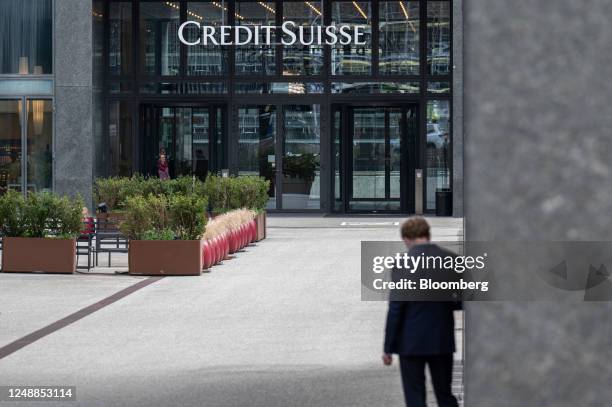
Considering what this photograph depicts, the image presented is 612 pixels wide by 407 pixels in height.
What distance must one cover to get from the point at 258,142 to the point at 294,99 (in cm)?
162

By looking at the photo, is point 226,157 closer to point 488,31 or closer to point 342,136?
point 342,136

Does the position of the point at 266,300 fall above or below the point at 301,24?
below

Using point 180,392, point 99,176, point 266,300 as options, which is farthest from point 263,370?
point 99,176

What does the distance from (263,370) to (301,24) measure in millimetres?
26075

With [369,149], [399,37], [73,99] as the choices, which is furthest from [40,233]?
[399,37]

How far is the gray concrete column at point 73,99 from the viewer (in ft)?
113

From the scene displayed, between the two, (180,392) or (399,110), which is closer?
(180,392)

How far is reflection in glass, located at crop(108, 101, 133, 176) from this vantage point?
35969mm

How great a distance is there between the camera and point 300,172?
36.1 m

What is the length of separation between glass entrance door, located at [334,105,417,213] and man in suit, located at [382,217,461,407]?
1161 inches

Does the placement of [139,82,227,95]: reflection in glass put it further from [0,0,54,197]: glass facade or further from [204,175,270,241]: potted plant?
[204,175,270,241]: potted plant

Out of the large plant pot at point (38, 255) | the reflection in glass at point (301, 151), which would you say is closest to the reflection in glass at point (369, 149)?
the reflection in glass at point (301, 151)

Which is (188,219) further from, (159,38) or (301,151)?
(159,38)

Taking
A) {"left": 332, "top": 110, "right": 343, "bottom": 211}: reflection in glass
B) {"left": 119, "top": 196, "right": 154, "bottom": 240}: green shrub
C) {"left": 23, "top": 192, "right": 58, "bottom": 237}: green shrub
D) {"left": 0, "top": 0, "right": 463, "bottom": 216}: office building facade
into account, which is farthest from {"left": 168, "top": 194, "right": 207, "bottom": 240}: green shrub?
{"left": 332, "top": 110, "right": 343, "bottom": 211}: reflection in glass
